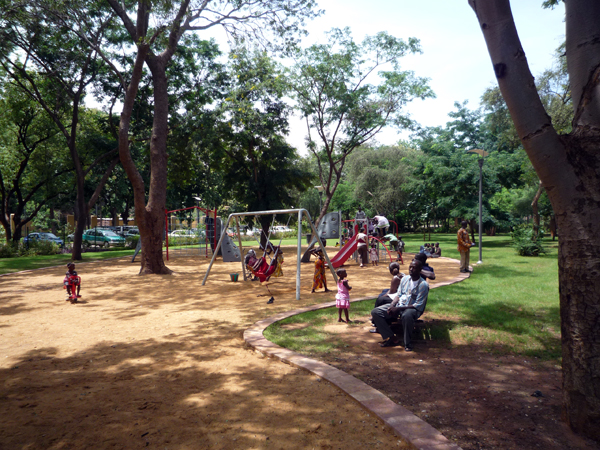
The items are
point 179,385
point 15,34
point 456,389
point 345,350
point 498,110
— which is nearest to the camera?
point 456,389

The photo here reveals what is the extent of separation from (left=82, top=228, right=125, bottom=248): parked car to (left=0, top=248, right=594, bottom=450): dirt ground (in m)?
25.3

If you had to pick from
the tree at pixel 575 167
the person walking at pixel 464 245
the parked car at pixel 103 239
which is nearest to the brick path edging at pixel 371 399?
the tree at pixel 575 167

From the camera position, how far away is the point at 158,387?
4227 millimetres

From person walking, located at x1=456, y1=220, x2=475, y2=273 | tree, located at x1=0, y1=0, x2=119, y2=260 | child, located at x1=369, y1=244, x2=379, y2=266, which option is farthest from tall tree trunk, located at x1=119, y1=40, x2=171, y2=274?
person walking, located at x1=456, y1=220, x2=475, y2=273

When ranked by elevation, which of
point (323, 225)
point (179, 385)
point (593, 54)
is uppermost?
point (593, 54)

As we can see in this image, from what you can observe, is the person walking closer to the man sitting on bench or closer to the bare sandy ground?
the bare sandy ground

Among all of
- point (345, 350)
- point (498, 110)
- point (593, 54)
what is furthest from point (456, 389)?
point (498, 110)

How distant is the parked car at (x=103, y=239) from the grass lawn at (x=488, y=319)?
2730 cm

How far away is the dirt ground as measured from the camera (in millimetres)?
3184

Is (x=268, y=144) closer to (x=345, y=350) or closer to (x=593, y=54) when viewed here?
(x=345, y=350)

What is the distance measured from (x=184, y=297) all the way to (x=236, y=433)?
676cm

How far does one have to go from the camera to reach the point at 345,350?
206 inches

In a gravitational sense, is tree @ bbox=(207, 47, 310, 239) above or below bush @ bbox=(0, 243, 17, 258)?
above

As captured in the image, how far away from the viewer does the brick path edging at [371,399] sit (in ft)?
9.80
